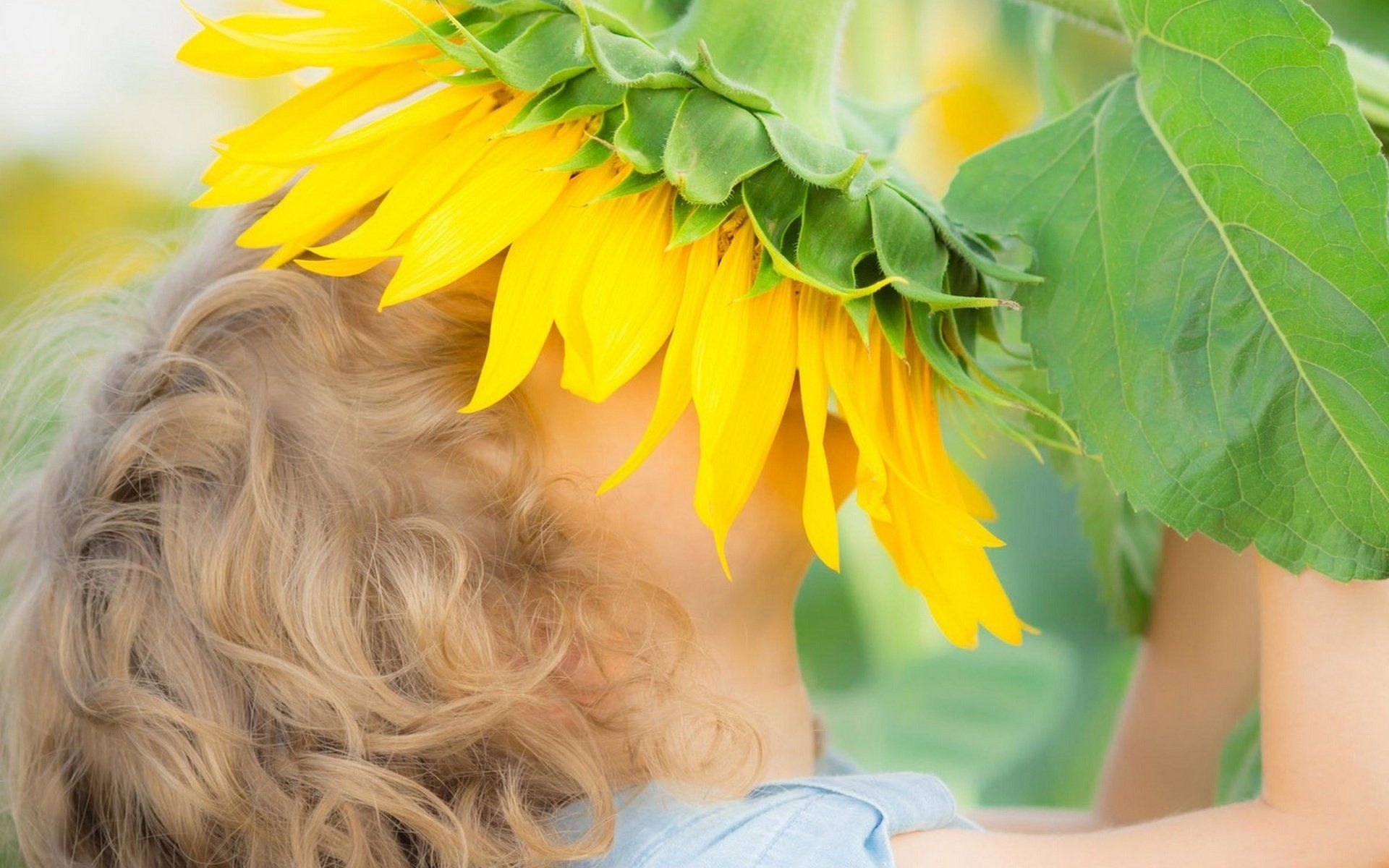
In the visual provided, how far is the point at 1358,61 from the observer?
1.82 feet

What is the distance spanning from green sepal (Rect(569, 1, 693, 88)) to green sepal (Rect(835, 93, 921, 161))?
215mm

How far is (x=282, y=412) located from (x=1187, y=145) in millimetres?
484

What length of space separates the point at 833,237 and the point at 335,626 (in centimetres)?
35

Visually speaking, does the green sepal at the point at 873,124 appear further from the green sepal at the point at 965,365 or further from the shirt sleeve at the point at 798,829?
the shirt sleeve at the point at 798,829

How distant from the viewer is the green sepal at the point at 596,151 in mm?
465

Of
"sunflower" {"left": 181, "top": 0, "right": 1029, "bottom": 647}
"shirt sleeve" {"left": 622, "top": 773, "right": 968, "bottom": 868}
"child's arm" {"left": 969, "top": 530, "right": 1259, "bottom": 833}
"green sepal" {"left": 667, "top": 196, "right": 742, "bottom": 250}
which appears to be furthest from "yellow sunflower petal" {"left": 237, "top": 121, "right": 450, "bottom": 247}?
"child's arm" {"left": 969, "top": 530, "right": 1259, "bottom": 833}

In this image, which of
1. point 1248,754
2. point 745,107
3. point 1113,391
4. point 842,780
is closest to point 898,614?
point 1248,754

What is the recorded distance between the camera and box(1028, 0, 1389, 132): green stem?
55 centimetres

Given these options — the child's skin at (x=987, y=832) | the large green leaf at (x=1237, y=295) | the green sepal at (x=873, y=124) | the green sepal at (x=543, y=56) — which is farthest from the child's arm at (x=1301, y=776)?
the green sepal at (x=543, y=56)

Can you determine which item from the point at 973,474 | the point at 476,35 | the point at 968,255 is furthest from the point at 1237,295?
the point at 973,474

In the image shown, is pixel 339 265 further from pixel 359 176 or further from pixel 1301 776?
pixel 1301 776

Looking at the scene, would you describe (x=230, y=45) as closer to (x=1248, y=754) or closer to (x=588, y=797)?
(x=588, y=797)

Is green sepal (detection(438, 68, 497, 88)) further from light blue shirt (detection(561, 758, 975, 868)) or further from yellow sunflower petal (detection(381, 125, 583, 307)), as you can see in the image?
light blue shirt (detection(561, 758, 975, 868))

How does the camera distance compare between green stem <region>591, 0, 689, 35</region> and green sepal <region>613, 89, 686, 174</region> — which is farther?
green stem <region>591, 0, 689, 35</region>
